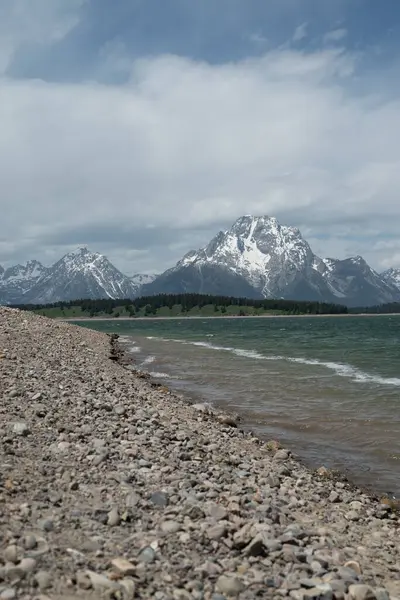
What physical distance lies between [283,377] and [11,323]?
2627cm

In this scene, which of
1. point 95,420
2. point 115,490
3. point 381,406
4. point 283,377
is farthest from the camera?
point 283,377

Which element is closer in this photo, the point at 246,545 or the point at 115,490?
the point at 246,545

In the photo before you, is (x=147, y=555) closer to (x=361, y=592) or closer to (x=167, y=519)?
(x=167, y=519)

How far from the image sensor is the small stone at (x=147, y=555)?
276 inches

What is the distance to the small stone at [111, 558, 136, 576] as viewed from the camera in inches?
258

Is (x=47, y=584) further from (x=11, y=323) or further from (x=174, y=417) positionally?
(x=11, y=323)

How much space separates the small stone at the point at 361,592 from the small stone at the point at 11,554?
437 cm

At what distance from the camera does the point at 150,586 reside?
21.2ft

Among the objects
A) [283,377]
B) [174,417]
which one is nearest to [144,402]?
[174,417]

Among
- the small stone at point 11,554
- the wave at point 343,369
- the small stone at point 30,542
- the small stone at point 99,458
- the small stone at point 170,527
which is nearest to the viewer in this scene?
the small stone at point 11,554

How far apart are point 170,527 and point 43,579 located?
236 centimetres

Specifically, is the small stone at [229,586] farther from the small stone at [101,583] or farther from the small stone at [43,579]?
the small stone at [43,579]

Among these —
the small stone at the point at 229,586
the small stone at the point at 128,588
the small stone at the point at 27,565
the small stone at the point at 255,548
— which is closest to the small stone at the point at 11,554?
the small stone at the point at 27,565

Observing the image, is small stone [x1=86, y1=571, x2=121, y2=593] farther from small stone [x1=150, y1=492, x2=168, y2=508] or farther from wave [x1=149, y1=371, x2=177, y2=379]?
wave [x1=149, y1=371, x2=177, y2=379]
